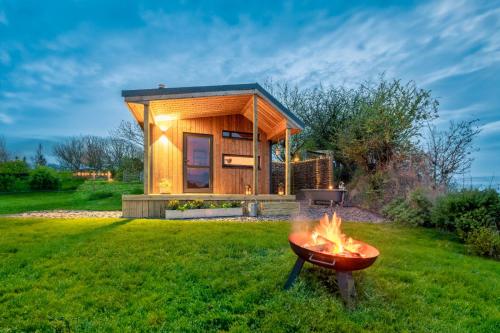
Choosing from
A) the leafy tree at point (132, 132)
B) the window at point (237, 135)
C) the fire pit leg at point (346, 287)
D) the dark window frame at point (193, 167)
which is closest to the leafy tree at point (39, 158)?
the leafy tree at point (132, 132)

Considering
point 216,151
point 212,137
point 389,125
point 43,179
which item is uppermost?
point 389,125

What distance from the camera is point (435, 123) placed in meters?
9.10

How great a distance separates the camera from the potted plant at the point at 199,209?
21.2 ft

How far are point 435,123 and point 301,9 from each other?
12.3 metres

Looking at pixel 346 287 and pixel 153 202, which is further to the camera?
pixel 153 202

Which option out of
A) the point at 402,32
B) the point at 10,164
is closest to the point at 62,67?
the point at 10,164

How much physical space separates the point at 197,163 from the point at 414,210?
6842mm

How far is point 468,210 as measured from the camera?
214 inches

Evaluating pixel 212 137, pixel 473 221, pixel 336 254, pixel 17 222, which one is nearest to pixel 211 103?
pixel 212 137

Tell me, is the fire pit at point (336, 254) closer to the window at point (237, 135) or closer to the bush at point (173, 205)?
the bush at point (173, 205)

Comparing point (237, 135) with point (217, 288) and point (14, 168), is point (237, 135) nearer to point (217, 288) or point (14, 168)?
point (217, 288)

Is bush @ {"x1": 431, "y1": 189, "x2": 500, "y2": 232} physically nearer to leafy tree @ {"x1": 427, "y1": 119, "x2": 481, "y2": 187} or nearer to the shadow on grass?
leafy tree @ {"x1": 427, "y1": 119, "x2": 481, "y2": 187}

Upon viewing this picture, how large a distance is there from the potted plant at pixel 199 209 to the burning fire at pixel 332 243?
4.38 metres

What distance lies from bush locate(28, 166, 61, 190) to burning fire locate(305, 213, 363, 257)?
17720 mm
